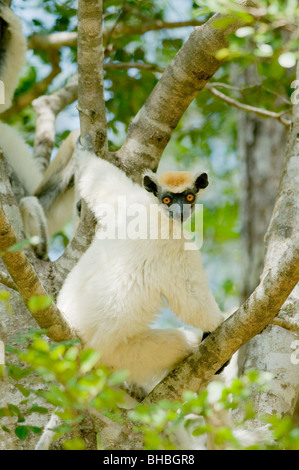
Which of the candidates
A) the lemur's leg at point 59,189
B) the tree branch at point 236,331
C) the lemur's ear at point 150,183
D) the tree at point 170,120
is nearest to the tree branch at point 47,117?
the tree at point 170,120

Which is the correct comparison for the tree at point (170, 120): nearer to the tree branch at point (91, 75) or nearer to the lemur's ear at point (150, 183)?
the tree branch at point (91, 75)

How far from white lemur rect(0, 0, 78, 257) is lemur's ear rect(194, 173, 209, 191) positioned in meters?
2.31

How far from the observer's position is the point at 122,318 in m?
4.71

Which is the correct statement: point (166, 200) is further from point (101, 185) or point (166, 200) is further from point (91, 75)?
point (91, 75)

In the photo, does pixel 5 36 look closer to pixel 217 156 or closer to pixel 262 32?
pixel 262 32

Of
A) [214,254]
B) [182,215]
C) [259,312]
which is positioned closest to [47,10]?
[182,215]

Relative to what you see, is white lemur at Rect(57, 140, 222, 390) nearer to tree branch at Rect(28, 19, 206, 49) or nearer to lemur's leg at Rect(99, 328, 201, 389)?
lemur's leg at Rect(99, 328, 201, 389)

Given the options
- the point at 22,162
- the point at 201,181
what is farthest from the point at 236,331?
the point at 22,162

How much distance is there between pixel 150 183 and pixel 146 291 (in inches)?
38.7

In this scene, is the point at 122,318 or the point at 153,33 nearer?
the point at 122,318

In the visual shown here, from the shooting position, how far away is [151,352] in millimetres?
4820

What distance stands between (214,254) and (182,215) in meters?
8.78

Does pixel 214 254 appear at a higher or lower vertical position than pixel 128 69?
lower
